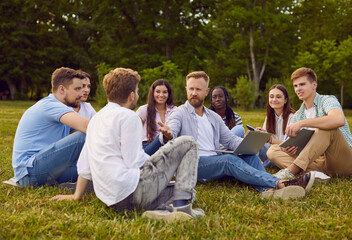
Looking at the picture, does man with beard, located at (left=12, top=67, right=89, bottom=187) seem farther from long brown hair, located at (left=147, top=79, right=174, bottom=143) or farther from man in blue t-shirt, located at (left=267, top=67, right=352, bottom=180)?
man in blue t-shirt, located at (left=267, top=67, right=352, bottom=180)

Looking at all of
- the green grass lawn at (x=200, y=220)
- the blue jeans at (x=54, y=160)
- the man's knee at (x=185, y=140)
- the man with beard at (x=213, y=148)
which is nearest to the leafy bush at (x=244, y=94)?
the man with beard at (x=213, y=148)

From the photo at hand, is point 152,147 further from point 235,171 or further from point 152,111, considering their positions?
point 235,171

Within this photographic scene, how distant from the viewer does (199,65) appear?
28406mm

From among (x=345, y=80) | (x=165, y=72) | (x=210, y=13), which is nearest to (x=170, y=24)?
(x=210, y=13)

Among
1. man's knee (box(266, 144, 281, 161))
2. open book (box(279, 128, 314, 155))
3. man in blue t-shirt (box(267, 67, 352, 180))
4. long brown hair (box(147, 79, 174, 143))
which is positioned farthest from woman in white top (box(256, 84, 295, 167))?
long brown hair (box(147, 79, 174, 143))

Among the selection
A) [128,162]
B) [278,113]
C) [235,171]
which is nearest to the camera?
[128,162]

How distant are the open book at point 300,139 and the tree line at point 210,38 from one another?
54.5 feet

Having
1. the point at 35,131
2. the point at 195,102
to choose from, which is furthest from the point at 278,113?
the point at 35,131

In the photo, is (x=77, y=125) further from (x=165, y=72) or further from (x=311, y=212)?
(x=165, y=72)

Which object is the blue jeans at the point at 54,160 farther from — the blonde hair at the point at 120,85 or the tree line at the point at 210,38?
the tree line at the point at 210,38

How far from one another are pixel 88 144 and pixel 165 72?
20.4 m

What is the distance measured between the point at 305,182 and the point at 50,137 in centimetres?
264

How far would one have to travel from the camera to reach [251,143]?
4.28 m

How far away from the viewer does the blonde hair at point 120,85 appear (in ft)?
10.4
